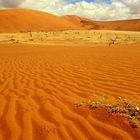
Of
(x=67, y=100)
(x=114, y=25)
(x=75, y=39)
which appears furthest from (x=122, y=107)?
(x=114, y=25)

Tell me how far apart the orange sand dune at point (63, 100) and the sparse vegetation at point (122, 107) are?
10 centimetres

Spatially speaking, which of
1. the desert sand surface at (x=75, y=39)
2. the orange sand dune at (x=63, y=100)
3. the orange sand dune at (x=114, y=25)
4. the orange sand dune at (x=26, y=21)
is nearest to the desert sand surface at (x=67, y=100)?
the orange sand dune at (x=63, y=100)

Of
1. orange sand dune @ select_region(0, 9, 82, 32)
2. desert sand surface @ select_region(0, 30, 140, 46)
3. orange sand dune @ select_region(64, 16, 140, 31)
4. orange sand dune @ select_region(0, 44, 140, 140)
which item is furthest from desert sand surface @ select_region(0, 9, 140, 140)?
orange sand dune @ select_region(64, 16, 140, 31)

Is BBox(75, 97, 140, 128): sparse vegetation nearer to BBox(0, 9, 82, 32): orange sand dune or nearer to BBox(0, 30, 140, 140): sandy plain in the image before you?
BBox(0, 30, 140, 140): sandy plain

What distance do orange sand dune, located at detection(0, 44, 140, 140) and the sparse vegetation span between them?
10 cm

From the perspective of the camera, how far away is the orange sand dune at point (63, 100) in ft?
12.1

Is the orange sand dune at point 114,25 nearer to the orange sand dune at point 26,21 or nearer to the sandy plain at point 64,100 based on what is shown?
the orange sand dune at point 26,21

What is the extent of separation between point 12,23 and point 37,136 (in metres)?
46.5

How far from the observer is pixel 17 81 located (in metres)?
7.17

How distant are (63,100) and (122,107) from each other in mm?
1173

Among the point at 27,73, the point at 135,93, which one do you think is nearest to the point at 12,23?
the point at 27,73

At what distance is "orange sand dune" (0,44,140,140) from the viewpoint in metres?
3.70

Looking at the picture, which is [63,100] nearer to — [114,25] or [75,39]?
[75,39]

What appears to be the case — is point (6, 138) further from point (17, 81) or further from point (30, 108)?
point (17, 81)
